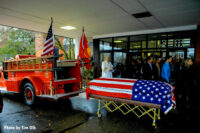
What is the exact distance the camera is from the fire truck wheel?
5645mm

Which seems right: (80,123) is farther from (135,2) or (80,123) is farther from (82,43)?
(135,2)

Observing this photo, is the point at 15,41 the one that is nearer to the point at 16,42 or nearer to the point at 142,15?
the point at 16,42

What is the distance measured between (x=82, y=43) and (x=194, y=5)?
14.9 feet

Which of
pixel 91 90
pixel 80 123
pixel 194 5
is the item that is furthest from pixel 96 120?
pixel 194 5

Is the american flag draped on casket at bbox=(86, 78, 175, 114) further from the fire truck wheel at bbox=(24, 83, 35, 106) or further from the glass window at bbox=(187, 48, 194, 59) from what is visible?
the glass window at bbox=(187, 48, 194, 59)

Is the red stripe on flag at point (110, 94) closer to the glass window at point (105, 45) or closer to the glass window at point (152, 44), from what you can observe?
the glass window at point (152, 44)

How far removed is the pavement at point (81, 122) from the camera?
145 inches

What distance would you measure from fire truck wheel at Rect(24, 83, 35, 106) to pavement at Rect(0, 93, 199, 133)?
55 centimetres

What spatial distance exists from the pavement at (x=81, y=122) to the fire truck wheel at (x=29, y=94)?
21.7 inches

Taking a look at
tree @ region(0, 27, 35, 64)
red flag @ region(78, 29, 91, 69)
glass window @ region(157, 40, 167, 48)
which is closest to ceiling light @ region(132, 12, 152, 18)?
red flag @ region(78, 29, 91, 69)

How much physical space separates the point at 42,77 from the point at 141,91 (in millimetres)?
3880

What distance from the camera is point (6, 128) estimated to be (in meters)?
3.83

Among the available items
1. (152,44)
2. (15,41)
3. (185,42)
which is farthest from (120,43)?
(15,41)

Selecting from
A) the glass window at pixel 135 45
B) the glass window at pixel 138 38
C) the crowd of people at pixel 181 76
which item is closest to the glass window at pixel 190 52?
the crowd of people at pixel 181 76
